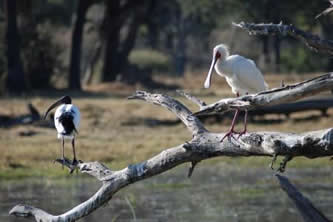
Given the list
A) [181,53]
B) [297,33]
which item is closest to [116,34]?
[181,53]

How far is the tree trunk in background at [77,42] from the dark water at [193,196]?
1311cm

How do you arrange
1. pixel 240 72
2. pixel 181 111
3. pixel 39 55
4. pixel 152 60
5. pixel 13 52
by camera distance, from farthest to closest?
1. pixel 152 60
2. pixel 39 55
3. pixel 13 52
4. pixel 240 72
5. pixel 181 111

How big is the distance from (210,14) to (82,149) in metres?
27.8

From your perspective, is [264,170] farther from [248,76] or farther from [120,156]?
[248,76]

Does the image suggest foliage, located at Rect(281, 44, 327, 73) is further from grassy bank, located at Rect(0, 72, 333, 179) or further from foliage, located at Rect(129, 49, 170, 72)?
grassy bank, located at Rect(0, 72, 333, 179)

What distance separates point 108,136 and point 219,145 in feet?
38.0

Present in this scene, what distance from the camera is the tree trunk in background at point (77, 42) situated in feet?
95.2

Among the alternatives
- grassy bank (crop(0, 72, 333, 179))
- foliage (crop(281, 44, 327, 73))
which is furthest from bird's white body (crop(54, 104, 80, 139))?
foliage (crop(281, 44, 327, 73))

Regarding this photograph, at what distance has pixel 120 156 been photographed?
1706 centimetres

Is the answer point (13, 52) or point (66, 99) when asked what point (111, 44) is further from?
point (66, 99)

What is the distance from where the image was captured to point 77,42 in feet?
97.2

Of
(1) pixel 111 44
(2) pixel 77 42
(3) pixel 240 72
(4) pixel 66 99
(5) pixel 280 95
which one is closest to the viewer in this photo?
(5) pixel 280 95

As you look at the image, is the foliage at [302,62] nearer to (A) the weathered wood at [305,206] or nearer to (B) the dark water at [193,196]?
(B) the dark water at [193,196]

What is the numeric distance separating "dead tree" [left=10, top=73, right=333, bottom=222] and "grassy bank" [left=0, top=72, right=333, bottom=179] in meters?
7.61
